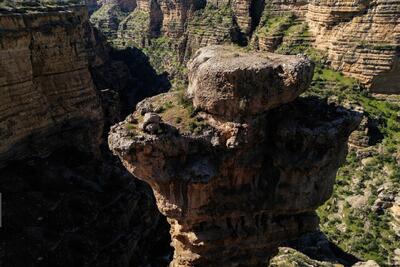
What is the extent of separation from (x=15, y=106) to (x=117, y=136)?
59.3 ft

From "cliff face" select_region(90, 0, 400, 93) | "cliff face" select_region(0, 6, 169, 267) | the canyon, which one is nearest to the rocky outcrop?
"cliff face" select_region(90, 0, 400, 93)

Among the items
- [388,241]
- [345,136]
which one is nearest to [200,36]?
[388,241]

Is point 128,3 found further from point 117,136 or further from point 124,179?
point 117,136

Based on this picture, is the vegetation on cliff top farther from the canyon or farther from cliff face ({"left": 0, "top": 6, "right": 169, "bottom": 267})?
cliff face ({"left": 0, "top": 6, "right": 169, "bottom": 267})

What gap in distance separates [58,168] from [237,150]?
20.4m

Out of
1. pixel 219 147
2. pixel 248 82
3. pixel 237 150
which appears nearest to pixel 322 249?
pixel 237 150

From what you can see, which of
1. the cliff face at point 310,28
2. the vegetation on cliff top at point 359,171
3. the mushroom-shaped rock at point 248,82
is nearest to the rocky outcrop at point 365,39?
the cliff face at point 310,28

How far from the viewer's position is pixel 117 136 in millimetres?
17156

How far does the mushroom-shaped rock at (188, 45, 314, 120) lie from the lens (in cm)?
1659

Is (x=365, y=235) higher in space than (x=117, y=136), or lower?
lower

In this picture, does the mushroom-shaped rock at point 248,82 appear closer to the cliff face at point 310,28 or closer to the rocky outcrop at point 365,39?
the rocky outcrop at point 365,39

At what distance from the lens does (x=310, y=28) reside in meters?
44.2

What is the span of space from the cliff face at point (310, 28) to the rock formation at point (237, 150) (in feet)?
→ 71.3

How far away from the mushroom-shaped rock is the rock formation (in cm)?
4
